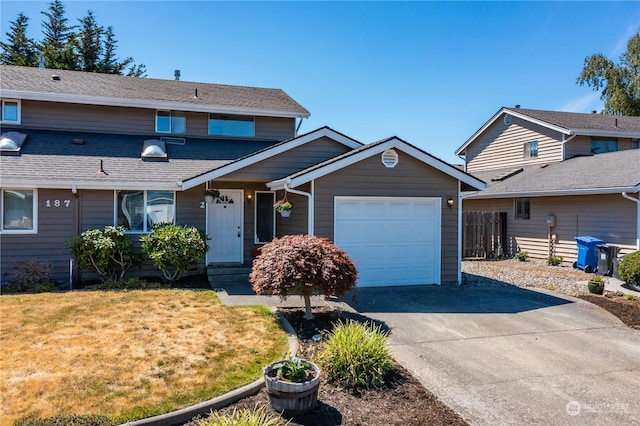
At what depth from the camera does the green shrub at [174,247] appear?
1019 centimetres

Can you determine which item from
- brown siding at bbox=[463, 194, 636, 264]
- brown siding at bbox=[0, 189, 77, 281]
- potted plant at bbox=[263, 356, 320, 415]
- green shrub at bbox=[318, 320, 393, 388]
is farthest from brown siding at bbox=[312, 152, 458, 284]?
brown siding at bbox=[0, 189, 77, 281]

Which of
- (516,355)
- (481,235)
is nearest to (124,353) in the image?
(516,355)

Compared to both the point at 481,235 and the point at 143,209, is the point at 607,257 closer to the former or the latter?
the point at 481,235

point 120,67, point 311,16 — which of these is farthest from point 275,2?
point 120,67

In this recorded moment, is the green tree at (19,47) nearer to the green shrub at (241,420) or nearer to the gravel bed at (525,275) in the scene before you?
the gravel bed at (525,275)

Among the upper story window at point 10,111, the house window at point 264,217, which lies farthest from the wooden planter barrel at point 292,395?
the upper story window at point 10,111

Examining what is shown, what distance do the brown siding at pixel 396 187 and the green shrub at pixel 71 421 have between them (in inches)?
245

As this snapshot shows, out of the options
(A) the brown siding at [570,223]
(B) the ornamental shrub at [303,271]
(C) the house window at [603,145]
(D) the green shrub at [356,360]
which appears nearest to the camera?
(D) the green shrub at [356,360]

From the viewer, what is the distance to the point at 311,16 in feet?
41.8

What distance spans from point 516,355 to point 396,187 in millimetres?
5223

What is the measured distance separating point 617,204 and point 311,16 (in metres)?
11.6

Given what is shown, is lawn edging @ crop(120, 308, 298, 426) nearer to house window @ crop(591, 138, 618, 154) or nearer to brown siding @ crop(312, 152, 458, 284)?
brown siding @ crop(312, 152, 458, 284)

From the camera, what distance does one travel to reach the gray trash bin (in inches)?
498

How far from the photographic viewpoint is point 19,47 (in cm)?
2788
